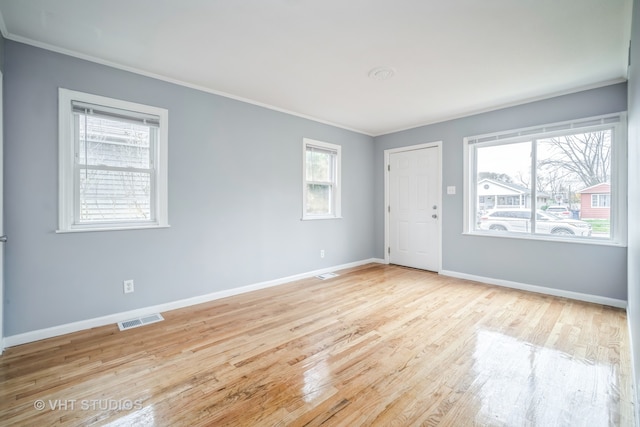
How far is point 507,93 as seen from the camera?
3.48 meters

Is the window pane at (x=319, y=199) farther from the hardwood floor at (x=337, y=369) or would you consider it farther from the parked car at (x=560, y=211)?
the parked car at (x=560, y=211)

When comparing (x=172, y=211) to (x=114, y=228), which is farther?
(x=172, y=211)

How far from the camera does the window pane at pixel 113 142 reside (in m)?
2.65

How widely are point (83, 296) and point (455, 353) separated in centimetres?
329

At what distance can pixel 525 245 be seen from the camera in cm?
376

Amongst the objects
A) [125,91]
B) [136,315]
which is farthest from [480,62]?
[136,315]

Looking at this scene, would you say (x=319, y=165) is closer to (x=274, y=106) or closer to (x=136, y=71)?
(x=274, y=106)

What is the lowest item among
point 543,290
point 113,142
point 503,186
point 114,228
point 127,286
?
point 543,290

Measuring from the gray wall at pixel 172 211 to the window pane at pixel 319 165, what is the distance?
0.26m

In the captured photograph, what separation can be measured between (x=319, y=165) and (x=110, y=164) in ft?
9.27

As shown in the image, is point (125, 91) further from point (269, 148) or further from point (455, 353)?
point (455, 353)

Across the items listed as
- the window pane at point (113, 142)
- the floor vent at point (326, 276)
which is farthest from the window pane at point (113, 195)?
the floor vent at point (326, 276)

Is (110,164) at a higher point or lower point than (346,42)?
lower

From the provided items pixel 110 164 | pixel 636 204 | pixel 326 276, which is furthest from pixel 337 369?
pixel 110 164
